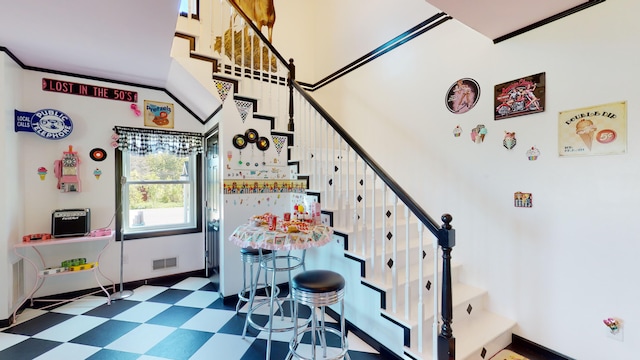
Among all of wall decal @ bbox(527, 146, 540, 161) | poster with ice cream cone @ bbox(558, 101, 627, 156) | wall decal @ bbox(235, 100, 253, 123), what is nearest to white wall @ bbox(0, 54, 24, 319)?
wall decal @ bbox(235, 100, 253, 123)

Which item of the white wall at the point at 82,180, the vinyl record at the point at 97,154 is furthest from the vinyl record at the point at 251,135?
the vinyl record at the point at 97,154

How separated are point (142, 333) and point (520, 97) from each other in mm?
3772

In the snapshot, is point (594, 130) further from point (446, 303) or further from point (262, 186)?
point (262, 186)

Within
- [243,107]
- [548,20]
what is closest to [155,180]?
[243,107]

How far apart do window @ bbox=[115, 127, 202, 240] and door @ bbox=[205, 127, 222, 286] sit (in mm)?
198

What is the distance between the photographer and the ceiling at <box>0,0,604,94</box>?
1849 mm

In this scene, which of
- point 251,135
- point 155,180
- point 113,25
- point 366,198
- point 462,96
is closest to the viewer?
point 113,25

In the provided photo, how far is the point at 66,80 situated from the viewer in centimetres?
312

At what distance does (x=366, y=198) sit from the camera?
2.69 meters

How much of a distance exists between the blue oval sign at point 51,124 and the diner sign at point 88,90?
0.90 feet

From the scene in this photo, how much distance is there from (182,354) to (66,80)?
328cm

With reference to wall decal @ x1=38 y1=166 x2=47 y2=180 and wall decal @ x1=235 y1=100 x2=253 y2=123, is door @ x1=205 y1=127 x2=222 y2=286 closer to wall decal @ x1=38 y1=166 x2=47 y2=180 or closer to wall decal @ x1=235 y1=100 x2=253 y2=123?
wall decal @ x1=235 y1=100 x2=253 y2=123

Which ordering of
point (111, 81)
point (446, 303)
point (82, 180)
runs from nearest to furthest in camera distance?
1. point (446, 303)
2. point (82, 180)
3. point (111, 81)

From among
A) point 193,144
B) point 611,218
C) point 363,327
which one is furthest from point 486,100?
point 193,144
